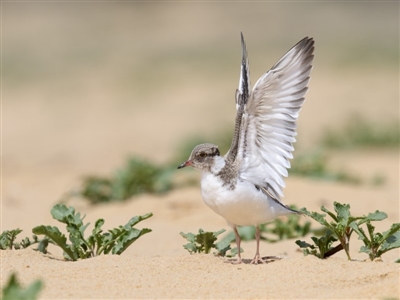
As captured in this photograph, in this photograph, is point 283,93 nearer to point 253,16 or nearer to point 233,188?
point 233,188

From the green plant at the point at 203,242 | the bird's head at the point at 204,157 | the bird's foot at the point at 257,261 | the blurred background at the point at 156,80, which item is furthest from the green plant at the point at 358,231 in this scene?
the blurred background at the point at 156,80

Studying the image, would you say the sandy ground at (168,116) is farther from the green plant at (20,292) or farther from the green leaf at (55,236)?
the green plant at (20,292)

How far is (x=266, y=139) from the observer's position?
216 inches

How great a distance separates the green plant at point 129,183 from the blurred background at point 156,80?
610mm

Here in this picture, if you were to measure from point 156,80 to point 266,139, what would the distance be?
65.6 feet

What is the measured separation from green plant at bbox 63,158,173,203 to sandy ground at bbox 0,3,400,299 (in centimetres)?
21

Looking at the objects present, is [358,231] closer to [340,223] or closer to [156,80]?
[340,223]

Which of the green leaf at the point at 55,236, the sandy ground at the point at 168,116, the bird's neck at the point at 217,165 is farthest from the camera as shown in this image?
the bird's neck at the point at 217,165

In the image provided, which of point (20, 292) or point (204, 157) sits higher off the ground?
point (204, 157)

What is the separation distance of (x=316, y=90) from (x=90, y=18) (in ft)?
49.8

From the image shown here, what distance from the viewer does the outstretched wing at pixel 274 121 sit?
5.45 m

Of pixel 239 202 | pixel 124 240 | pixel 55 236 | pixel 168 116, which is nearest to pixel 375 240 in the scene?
pixel 239 202

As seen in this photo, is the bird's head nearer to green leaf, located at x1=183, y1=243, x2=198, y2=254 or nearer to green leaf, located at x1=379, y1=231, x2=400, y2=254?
green leaf, located at x1=183, y1=243, x2=198, y2=254

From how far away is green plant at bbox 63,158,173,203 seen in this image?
9297 mm
